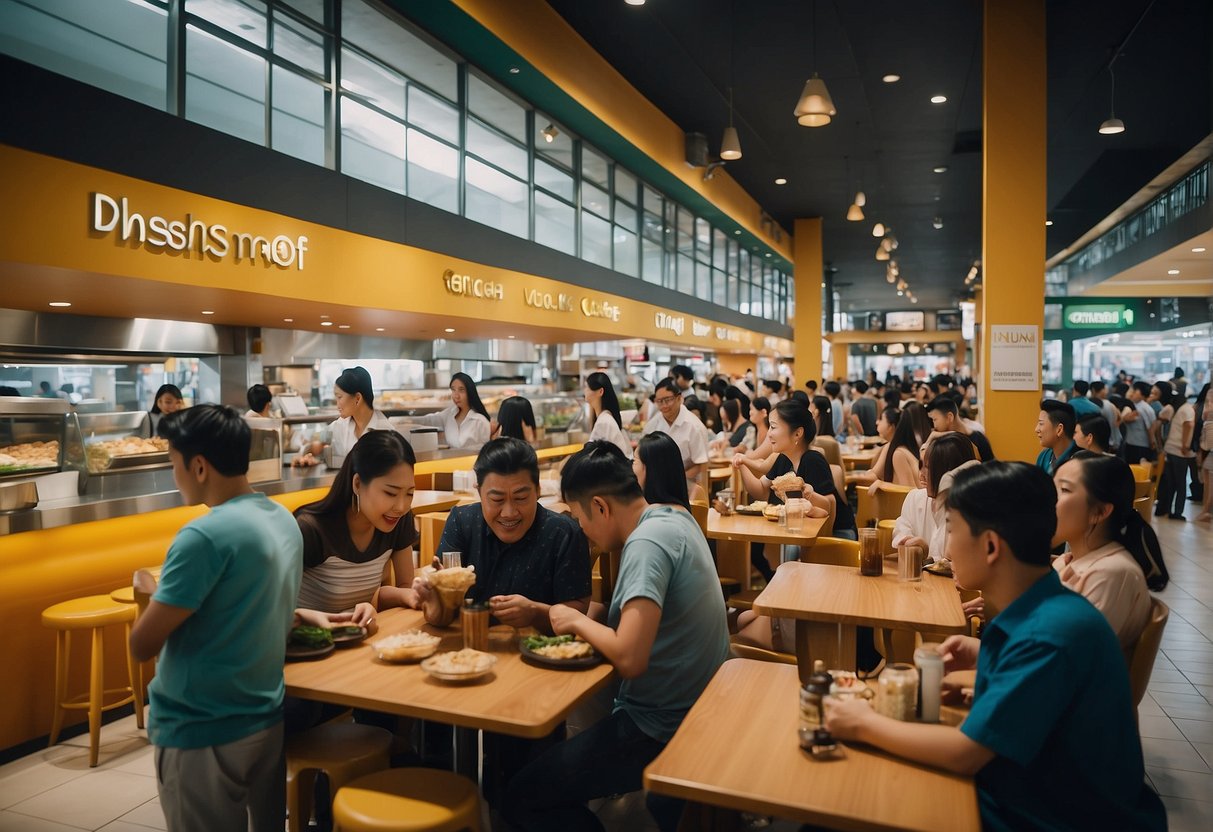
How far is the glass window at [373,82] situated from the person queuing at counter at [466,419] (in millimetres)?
2766

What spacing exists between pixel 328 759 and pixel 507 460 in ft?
3.69

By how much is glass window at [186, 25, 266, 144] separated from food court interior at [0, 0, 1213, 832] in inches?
1.2

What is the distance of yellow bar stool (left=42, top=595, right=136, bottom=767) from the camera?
3805mm

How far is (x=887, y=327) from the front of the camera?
3919 centimetres

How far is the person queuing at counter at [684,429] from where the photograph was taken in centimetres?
675

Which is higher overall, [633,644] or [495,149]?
[495,149]

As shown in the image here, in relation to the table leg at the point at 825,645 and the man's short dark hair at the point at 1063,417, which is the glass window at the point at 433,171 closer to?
the man's short dark hair at the point at 1063,417

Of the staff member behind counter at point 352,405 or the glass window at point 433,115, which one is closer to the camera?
the staff member behind counter at point 352,405

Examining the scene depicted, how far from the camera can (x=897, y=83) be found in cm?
996

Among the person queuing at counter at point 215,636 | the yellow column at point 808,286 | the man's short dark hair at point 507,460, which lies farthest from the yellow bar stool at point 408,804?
the yellow column at point 808,286

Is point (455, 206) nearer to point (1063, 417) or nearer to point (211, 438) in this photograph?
point (1063, 417)

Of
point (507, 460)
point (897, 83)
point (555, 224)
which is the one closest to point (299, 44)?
point (555, 224)

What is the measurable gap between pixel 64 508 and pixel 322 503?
2.01 meters

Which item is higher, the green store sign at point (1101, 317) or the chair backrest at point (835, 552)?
the green store sign at point (1101, 317)
